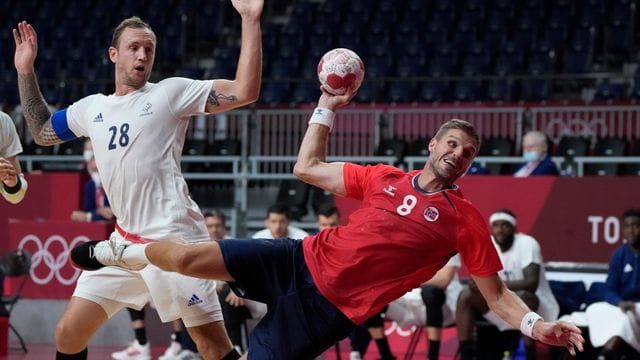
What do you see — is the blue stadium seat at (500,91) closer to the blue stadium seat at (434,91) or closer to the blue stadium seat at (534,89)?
the blue stadium seat at (534,89)

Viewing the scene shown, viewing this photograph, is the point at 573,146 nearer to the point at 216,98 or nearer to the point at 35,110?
the point at 216,98

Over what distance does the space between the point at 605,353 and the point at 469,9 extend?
1091 cm

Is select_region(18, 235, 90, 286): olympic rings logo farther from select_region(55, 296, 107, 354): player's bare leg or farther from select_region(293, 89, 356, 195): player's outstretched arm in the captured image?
select_region(293, 89, 356, 195): player's outstretched arm

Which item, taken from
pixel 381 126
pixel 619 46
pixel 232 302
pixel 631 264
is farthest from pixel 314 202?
pixel 619 46

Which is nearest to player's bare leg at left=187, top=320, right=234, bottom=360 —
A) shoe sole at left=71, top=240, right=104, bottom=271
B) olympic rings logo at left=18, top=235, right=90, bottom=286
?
shoe sole at left=71, top=240, right=104, bottom=271

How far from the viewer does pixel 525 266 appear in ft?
34.4

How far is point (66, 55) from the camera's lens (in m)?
21.6

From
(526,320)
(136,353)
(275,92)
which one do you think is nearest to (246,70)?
(526,320)

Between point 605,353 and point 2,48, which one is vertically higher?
point 2,48

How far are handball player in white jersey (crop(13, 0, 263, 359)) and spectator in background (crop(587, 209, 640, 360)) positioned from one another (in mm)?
4869

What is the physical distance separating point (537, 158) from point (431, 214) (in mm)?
Answer: 7372

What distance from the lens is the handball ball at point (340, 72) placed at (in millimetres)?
5781

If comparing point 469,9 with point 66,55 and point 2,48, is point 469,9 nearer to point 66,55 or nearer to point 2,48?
point 66,55

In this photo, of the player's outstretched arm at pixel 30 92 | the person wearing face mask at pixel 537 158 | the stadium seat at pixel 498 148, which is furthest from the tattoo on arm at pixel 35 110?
the stadium seat at pixel 498 148
